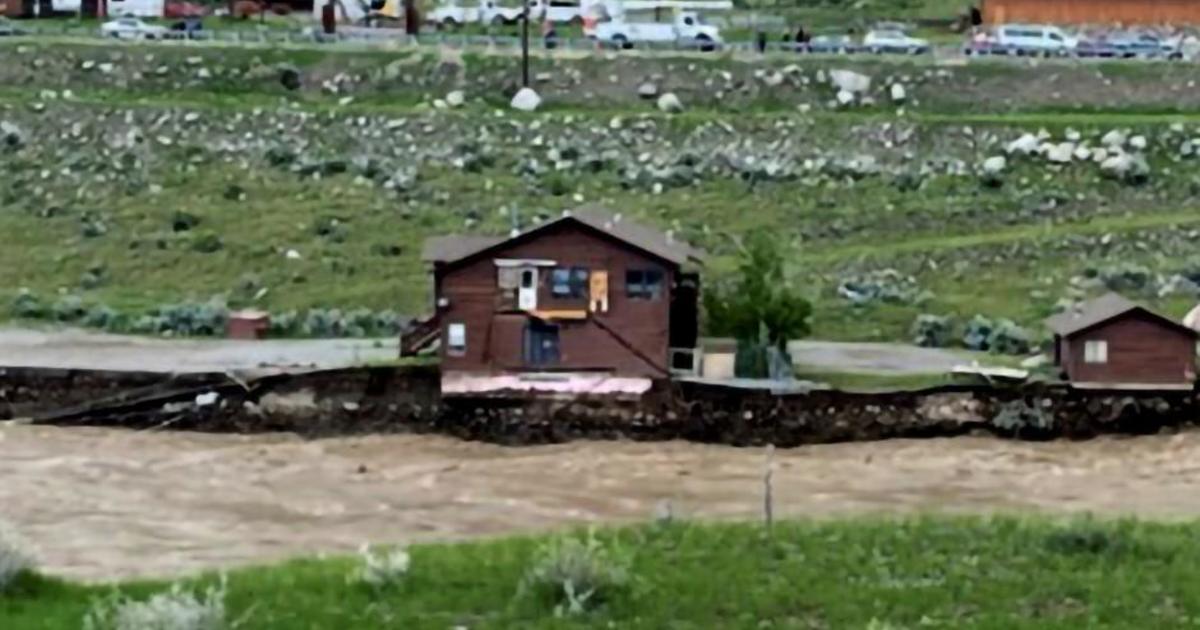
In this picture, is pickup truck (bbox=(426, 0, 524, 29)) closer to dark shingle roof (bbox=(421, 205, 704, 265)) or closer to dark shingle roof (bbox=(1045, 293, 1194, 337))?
dark shingle roof (bbox=(421, 205, 704, 265))

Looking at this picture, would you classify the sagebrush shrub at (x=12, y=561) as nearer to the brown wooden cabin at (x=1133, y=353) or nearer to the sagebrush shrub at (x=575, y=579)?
the sagebrush shrub at (x=575, y=579)

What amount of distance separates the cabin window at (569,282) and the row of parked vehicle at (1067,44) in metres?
30.3

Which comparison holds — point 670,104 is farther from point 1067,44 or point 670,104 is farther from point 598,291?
point 598,291

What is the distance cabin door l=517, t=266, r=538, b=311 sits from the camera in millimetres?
35188

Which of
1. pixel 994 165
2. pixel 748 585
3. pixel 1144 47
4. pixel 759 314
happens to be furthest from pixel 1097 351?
pixel 1144 47

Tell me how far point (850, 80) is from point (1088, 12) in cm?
1698

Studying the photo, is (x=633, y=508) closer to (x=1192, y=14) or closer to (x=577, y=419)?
(x=577, y=419)

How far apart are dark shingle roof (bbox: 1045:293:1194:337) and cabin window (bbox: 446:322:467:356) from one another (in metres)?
8.28

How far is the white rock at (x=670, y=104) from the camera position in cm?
5716

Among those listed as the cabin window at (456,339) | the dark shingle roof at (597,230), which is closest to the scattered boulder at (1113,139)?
the dark shingle roof at (597,230)

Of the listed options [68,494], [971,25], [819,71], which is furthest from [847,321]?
[971,25]

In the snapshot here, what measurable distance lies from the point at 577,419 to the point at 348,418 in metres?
3.08

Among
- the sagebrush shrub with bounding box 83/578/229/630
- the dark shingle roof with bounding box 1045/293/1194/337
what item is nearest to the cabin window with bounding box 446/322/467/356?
the dark shingle roof with bounding box 1045/293/1194/337

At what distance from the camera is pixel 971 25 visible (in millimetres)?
76750
